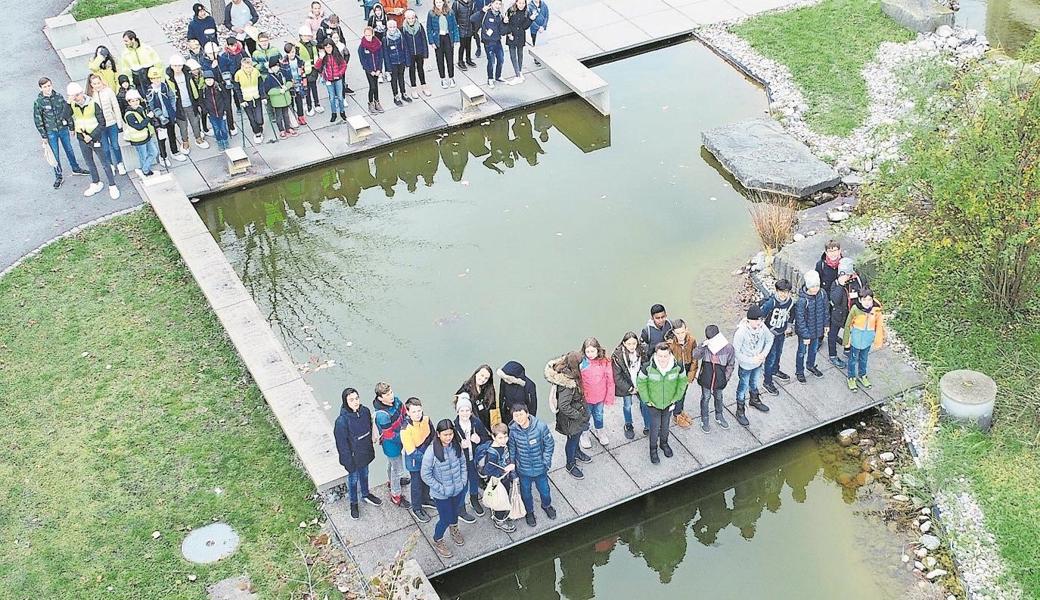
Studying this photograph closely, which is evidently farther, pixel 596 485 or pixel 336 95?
pixel 336 95

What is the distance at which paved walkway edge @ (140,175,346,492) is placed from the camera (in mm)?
12060

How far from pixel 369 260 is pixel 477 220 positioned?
1733 millimetres

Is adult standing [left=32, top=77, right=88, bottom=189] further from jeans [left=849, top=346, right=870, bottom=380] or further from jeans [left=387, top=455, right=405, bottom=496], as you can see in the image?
jeans [left=849, top=346, right=870, bottom=380]

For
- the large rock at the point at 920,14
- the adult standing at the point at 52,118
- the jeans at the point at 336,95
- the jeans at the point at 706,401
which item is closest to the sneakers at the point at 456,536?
the jeans at the point at 706,401

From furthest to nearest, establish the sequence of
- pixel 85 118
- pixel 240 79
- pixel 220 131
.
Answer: pixel 220 131, pixel 240 79, pixel 85 118

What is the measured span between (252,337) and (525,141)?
6.48m

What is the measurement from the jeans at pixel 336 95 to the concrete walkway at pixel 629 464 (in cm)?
753

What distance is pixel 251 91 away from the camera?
17.3 m

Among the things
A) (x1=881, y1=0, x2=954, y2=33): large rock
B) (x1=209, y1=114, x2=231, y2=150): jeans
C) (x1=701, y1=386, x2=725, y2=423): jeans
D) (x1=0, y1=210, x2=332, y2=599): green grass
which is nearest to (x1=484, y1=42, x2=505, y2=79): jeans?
(x1=209, y1=114, x2=231, y2=150): jeans

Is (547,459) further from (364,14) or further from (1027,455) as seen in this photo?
(364,14)

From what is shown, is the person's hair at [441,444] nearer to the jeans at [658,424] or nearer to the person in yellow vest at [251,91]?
the jeans at [658,424]

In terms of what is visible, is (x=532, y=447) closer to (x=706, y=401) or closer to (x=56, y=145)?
(x=706, y=401)

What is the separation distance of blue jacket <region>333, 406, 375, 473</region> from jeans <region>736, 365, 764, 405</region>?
13.0 feet

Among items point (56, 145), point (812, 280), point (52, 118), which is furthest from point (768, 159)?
point (56, 145)
